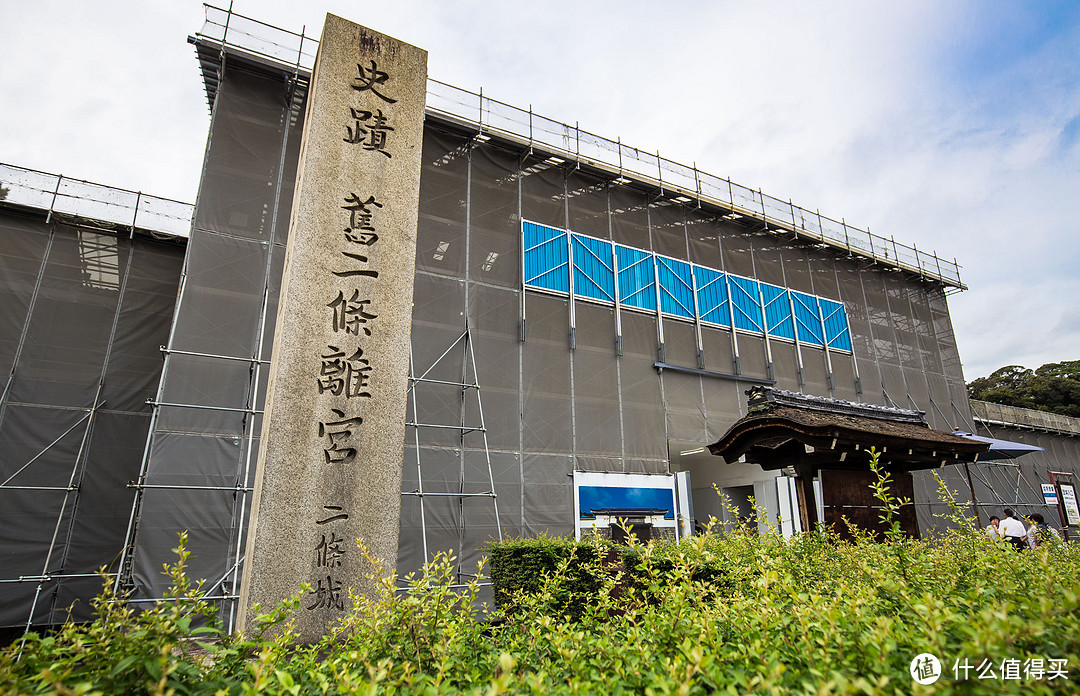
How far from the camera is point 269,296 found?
8.80 meters

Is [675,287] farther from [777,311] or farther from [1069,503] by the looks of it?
[1069,503]

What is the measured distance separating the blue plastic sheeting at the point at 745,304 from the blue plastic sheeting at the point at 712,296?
229mm

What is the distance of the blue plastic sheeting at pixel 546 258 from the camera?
11.2 m

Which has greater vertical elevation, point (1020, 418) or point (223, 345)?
point (1020, 418)

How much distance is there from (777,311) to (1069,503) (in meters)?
13.1

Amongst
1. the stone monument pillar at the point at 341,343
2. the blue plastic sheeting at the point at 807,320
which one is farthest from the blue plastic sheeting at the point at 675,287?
the stone monument pillar at the point at 341,343

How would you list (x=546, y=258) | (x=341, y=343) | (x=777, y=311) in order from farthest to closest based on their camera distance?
(x=777, y=311) → (x=546, y=258) → (x=341, y=343)

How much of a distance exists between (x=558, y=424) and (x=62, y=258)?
8.71m

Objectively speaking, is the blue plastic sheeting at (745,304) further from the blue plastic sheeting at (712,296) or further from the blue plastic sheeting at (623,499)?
the blue plastic sheeting at (623,499)

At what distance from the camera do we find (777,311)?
14117 millimetres

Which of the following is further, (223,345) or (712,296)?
(712,296)

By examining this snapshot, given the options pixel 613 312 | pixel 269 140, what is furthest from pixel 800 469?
pixel 269 140

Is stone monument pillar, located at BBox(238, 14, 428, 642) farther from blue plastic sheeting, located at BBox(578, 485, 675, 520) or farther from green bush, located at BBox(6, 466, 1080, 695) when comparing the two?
blue plastic sheeting, located at BBox(578, 485, 675, 520)

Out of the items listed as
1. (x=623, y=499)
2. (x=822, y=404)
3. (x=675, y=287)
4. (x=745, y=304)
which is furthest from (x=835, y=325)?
(x=623, y=499)
